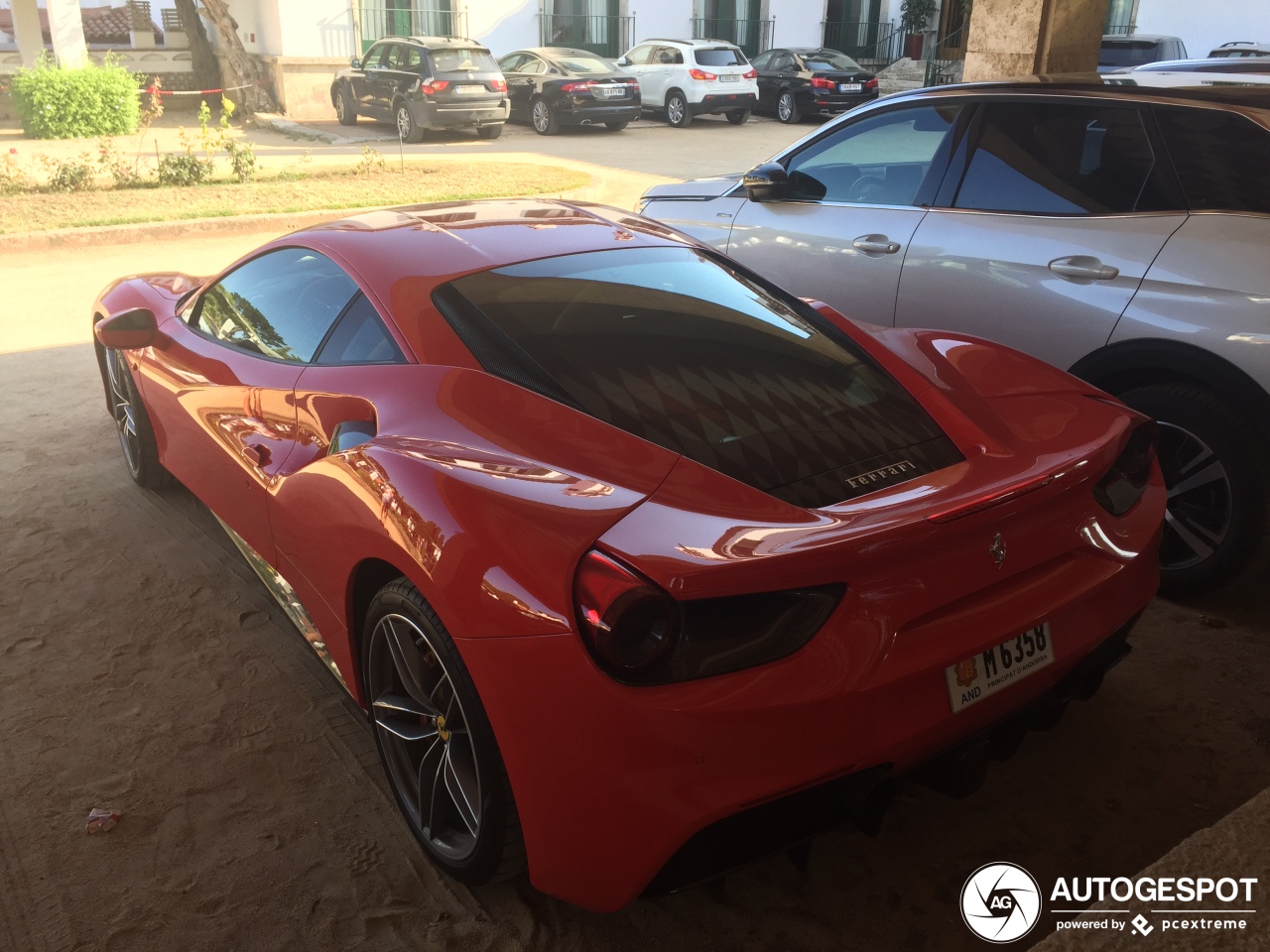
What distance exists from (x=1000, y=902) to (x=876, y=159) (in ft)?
11.9

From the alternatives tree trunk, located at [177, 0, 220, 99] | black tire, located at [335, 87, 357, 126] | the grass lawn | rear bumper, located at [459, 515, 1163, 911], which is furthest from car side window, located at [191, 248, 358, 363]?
tree trunk, located at [177, 0, 220, 99]

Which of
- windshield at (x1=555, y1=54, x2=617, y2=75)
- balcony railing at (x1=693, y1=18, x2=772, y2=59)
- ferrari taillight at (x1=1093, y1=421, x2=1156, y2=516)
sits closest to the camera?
ferrari taillight at (x1=1093, y1=421, x2=1156, y2=516)

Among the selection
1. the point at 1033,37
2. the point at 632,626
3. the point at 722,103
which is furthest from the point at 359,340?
the point at 722,103

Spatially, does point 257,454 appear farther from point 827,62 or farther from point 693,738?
point 827,62

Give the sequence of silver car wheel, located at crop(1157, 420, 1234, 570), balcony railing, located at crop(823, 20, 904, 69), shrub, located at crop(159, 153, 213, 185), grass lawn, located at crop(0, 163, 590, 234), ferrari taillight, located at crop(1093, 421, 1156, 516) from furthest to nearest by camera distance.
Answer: balcony railing, located at crop(823, 20, 904, 69) < shrub, located at crop(159, 153, 213, 185) < grass lawn, located at crop(0, 163, 590, 234) < silver car wheel, located at crop(1157, 420, 1234, 570) < ferrari taillight, located at crop(1093, 421, 1156, 516)

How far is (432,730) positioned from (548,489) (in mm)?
776

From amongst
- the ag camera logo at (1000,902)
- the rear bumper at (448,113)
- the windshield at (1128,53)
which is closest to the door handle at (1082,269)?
the ag camera logo at (1000,902)

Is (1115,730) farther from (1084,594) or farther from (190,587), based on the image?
(190,587)

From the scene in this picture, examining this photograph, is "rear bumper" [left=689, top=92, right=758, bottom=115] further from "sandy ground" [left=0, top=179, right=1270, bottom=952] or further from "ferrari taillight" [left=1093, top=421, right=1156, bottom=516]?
"ferrari taillight" [left=1093, top=421, right=1156, bottom=516]

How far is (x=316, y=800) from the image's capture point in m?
2.97

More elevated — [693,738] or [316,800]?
[693,738]

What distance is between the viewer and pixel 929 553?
7.17ft

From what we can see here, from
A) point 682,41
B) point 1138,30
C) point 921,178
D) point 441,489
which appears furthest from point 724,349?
point 1138,30

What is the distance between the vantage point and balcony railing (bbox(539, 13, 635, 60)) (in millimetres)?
28594
